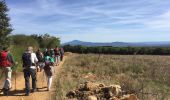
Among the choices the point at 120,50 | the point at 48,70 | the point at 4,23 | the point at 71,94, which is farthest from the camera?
the point at 120,50

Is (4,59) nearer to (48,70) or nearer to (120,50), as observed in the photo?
(48,70)

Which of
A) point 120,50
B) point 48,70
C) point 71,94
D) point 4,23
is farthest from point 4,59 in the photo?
point 120,50

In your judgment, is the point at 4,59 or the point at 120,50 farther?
the point at 120,50

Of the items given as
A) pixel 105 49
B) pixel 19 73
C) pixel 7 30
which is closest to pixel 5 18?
pixel 7 30

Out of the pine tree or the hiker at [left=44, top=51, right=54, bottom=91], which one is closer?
the hiker at [left=44, top=51, right=54, bottom=91]

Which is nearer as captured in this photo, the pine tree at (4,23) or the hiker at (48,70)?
the hiker at (48,70)

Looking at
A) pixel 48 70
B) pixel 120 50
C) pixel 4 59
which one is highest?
pixel 4 59

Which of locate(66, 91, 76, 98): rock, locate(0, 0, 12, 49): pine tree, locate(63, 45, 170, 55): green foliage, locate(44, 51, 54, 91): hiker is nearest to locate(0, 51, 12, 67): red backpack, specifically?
locate(44, 51, 54, 91): hiker

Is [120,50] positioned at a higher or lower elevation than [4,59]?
lower

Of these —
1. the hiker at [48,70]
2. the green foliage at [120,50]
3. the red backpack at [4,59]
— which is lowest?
the green foliage at [120,50]

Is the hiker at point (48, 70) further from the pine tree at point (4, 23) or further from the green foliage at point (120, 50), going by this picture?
the green foliage at point (120, 50)

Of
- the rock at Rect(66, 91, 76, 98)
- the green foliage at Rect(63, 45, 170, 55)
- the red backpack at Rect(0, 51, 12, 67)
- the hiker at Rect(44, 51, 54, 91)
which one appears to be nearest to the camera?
the rock at Rect(66, 91, 76, 98)

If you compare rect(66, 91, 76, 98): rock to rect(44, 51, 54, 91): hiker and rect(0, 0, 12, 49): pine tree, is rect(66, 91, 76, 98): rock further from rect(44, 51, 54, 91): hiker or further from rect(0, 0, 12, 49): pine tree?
rect(0, 0, 12, 49): pine tree

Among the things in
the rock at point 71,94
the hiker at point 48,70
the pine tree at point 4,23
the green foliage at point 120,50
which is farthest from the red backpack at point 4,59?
the green foliage at point 120,50
